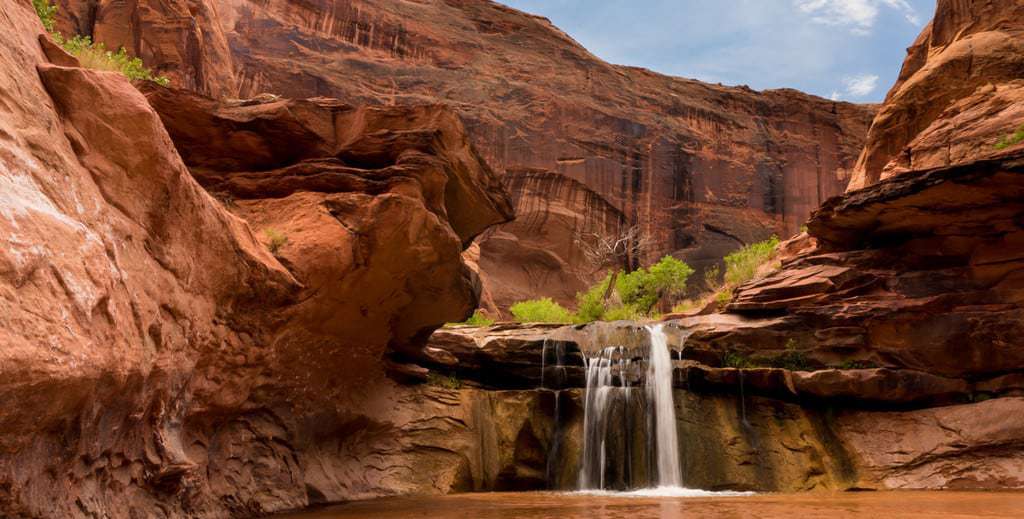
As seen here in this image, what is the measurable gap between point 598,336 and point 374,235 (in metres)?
8.91

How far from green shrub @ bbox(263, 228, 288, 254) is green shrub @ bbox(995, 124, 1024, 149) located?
15.4 m

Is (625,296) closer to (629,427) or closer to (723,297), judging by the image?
(723,297)

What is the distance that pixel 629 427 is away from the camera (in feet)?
50.2

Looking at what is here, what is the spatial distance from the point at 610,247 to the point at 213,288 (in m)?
30.7

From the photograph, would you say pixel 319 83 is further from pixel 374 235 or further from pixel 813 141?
pixel 813 141

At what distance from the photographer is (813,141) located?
146 feet

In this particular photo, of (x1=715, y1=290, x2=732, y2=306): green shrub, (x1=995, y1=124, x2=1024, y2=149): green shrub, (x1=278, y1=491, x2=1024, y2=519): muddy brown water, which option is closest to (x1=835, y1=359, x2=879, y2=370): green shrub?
(x1=278, y1=491, x2=1024, y2=519): muddy brown water

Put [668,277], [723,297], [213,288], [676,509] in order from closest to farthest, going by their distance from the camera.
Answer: [213,288]
[676,509]
[723,297]
[668,277]

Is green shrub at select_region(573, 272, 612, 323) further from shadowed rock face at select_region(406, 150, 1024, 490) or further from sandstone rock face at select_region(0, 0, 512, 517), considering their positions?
sandstone rock face at select_region(0, 0, 512, 517)

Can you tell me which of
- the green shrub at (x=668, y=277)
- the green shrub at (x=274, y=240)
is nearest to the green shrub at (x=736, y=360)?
the green shrub at (x=274, y=240)

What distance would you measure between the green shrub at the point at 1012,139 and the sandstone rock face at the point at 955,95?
164mm

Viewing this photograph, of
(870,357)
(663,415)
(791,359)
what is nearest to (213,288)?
(663,415)

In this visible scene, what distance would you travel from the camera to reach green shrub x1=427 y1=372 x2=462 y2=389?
15.3m

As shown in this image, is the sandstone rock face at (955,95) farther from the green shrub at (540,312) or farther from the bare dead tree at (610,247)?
the bare dead tree at (610,247)
